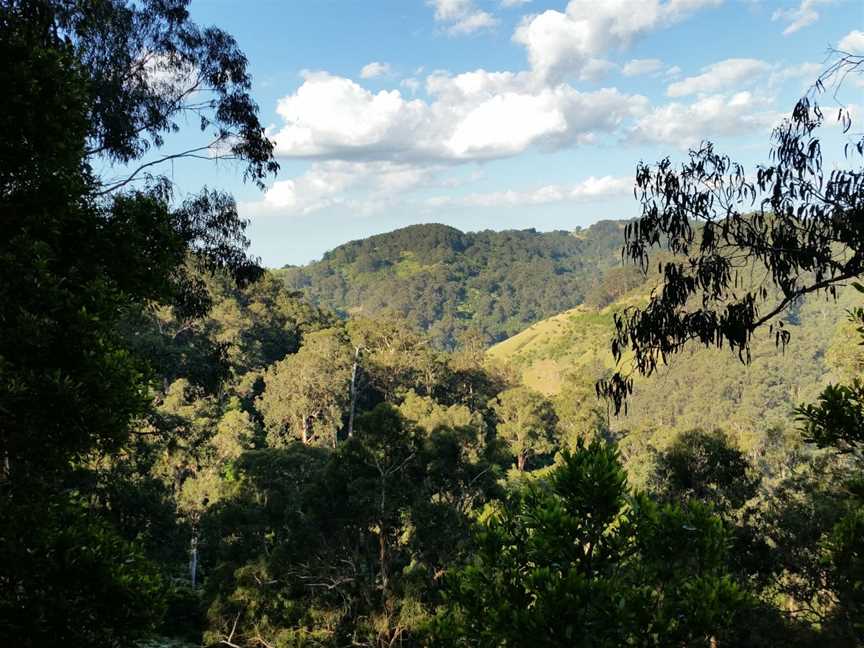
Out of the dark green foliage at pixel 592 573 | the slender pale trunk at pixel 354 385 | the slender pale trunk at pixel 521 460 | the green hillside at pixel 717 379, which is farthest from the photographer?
the green hillside at pixel 717 379

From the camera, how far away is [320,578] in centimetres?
1561

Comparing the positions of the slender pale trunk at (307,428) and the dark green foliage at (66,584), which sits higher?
the dark green foliage at (66,584)

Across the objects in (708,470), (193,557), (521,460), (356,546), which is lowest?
(521,460)

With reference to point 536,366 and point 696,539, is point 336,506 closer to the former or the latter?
point 696,539

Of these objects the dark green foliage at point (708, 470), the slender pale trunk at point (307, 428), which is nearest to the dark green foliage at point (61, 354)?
the dark green foliage at point (708, 470)

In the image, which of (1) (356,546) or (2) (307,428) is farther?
(2) (307,428)

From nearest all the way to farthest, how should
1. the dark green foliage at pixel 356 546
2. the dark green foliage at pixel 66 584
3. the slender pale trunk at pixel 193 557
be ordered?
the dark green foliage at pixel 66 584
the dark green foliage at pixel 356 546
the slender pale trunk at pixel 193 557

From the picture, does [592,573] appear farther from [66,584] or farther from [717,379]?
[717,379]

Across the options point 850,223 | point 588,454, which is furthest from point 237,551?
point 850,223

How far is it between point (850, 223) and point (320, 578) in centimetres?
1409

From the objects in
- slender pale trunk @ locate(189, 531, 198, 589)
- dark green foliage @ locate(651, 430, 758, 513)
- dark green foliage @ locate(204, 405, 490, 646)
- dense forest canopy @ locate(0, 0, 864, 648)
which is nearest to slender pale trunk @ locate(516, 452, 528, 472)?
dense forest canopy @ locate(0, 0, 864, 648)

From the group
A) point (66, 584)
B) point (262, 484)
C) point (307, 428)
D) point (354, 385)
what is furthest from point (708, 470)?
point (307, 428)

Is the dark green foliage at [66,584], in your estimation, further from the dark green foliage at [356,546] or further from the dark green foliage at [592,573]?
the dark green foliage at [356,546]

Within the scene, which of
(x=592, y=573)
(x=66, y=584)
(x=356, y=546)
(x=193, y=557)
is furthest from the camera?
(x=193, y=557)
